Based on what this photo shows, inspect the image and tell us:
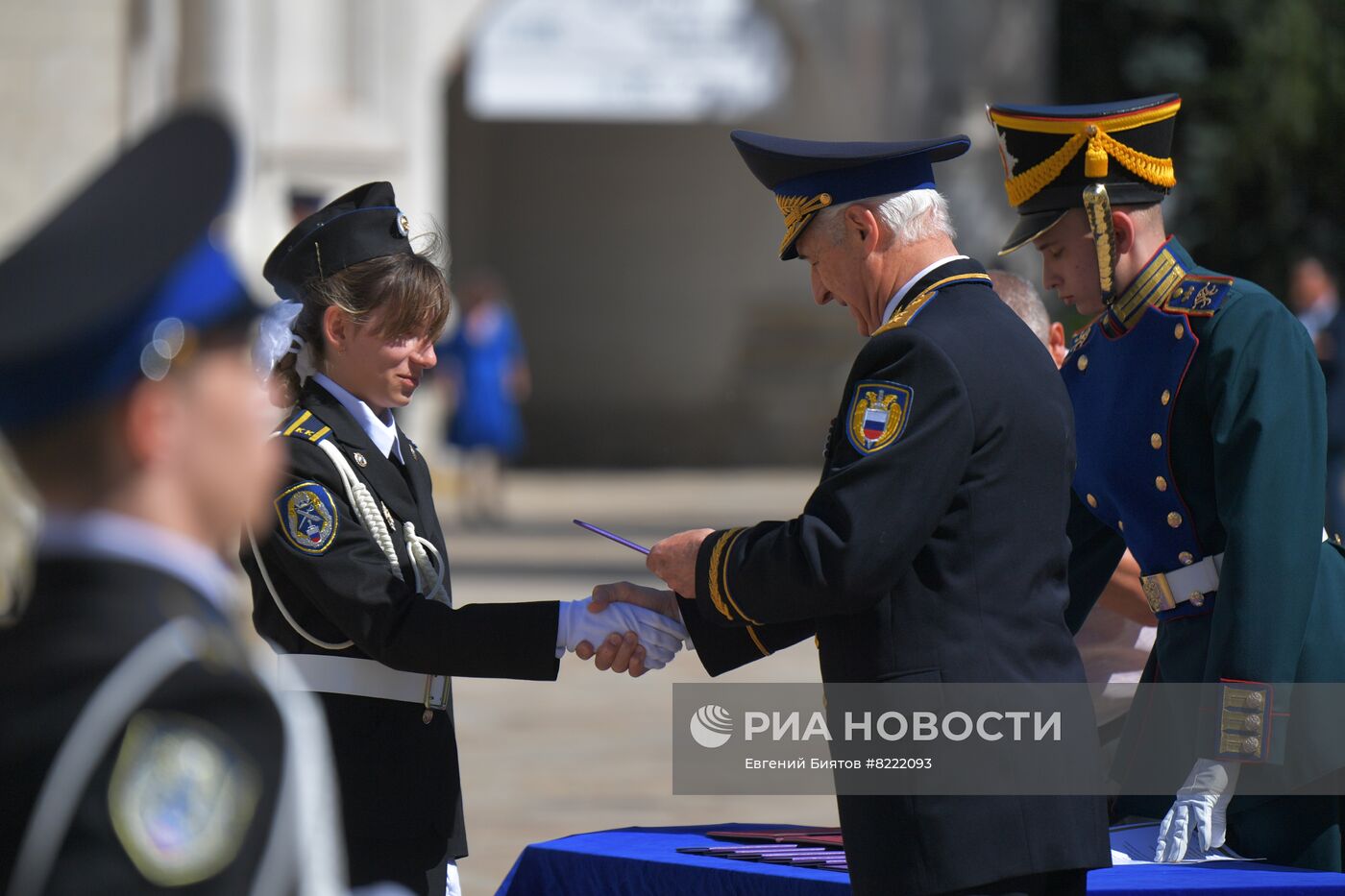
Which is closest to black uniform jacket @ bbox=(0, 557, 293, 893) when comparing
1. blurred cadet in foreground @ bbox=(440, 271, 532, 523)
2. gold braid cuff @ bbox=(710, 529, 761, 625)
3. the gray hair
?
gold braid cuff @ bbox=(710, 529, 761, 625)

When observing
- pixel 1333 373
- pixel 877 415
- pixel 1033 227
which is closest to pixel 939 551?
pixel 877 415

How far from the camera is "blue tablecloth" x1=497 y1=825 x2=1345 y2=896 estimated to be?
2697 millimetres

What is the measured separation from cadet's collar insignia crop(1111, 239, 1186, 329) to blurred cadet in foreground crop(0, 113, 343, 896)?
6.28 ft

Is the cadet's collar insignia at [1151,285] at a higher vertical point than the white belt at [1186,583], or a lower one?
higher

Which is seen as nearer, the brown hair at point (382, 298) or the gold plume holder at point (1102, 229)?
the brown hair at point (382, 298)

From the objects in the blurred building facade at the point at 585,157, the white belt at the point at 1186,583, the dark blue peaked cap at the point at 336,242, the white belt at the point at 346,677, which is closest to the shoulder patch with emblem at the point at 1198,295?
the white belt at the point at 1186,583

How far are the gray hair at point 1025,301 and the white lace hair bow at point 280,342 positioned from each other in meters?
1.48

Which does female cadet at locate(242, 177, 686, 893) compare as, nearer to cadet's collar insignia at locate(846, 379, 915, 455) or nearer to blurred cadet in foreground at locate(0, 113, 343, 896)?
cadet's collar insignia at locate(846, 379, 915, 455)

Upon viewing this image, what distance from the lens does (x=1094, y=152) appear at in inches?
119

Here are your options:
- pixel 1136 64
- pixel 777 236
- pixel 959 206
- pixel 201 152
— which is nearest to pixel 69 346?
pixel 201 152

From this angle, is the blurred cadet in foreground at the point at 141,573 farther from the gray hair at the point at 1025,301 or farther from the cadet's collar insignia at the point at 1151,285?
the gray hair at the point at 1025,301

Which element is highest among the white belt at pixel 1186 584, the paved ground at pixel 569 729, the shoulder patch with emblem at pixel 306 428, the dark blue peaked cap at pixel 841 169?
the dark blue peaked cap at pixel 841 169

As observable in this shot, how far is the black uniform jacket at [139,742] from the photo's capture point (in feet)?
4.29

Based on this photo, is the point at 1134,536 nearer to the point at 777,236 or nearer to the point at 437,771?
the point at 437,771
